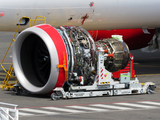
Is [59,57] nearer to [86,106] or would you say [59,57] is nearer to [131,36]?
[86,106]

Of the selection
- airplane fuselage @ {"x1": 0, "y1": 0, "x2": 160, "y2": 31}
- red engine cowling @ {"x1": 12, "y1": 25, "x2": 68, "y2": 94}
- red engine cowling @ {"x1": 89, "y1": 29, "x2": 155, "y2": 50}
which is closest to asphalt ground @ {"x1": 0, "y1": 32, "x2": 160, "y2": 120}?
red engine cowling @ {"x1": 12, "y1": 25, "x2": 68, "y2": 94}

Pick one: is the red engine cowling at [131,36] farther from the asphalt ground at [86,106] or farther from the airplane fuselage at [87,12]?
the asphalt ground at [86,106]

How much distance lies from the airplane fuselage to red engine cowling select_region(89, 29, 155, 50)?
3.48 metres

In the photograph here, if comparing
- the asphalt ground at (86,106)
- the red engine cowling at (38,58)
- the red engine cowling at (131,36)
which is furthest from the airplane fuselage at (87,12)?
the asphalt ground at (86,106)

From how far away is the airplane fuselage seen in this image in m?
16.2

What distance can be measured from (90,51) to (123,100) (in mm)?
2023

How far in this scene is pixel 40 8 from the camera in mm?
16469

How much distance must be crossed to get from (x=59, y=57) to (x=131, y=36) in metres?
12.1

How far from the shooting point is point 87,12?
17375mm

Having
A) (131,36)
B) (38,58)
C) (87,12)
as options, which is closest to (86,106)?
(38,58)

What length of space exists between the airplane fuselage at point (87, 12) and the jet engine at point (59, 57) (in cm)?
283

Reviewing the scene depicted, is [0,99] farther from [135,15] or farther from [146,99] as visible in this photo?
[135,15]

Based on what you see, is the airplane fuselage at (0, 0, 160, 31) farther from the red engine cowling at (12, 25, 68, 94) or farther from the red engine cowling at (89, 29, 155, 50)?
the red engine cowling at (89, 29, 155, 50)

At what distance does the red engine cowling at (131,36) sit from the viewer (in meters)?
23.0
